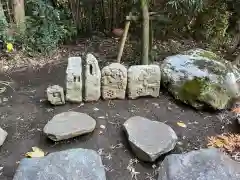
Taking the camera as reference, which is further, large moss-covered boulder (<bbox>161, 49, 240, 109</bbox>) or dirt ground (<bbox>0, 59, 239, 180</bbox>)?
large moss-covered boulder (<bbox>161, 49, 240, 109</bbox>)

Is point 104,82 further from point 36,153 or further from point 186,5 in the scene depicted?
point 186,5

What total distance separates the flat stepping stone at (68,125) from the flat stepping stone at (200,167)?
79 cm

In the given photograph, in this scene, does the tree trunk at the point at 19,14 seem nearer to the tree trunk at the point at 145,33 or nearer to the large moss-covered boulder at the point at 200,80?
the tree trunk at the point at 145,33

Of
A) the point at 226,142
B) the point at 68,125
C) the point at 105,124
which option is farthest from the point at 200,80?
the point at 68,125

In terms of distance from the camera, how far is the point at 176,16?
4812 millimetres

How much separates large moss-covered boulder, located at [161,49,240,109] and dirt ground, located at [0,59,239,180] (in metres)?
0.11

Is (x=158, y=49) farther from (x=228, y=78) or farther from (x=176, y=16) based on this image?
(x=228, y=78)

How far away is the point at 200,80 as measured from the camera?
3381 millimetres

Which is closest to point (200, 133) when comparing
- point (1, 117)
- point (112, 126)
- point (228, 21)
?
point (112, 126)

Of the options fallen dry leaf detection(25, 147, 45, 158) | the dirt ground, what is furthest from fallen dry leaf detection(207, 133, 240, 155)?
fallen dry leaf detection(25, 147, 45, 158)

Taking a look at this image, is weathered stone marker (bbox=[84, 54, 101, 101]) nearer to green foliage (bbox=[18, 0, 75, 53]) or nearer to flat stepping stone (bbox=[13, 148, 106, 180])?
flat stepping stone (bbox=[13, 148, 106, 180])

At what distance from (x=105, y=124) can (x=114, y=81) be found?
470 mm

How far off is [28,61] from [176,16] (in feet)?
7.12

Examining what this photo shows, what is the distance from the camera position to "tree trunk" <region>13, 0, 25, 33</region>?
4434 mm
